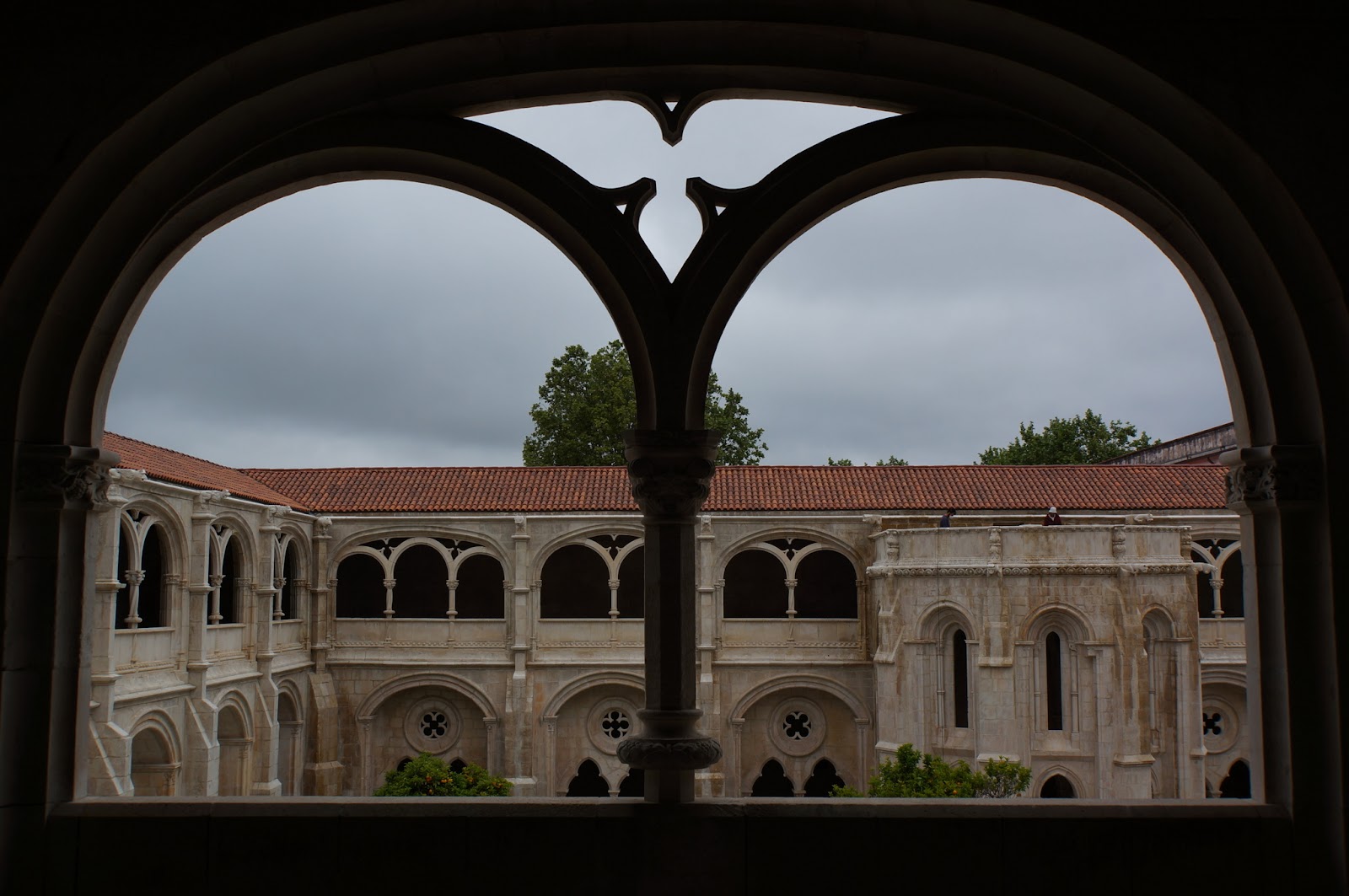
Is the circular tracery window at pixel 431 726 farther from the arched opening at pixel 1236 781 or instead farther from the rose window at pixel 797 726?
the arched opening at pixel 1236 781

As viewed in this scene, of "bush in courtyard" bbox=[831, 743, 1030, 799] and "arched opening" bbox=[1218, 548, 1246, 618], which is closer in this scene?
"bush in courtyard" bbox=[831, 743, 1030, 799]

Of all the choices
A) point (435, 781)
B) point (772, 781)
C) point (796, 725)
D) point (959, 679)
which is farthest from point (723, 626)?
point (435, 781)

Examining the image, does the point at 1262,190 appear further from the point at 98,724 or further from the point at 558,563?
the point at 558,563

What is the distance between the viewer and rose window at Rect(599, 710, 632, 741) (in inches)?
985

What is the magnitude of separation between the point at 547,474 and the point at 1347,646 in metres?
22.9

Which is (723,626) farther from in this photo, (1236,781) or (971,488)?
(1236,781)

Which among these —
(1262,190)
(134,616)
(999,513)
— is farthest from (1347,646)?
(999,513)

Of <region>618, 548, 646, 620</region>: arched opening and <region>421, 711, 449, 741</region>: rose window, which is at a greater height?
<region>618, 548, 646, 620</region>: arched opening

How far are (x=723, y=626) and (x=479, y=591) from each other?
6.81 m

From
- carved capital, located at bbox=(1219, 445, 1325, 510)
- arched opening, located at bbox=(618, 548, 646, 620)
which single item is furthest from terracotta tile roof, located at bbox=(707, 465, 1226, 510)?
carved capital, located at bbox=(1219, 445, 1325, 510)

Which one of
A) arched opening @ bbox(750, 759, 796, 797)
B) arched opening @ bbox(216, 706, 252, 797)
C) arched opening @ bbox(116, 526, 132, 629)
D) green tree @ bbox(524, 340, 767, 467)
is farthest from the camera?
green tree @ bbox(524, 340, 767, 467)

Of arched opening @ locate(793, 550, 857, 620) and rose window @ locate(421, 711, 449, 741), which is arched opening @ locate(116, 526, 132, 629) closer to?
rose window @ locate(421, 711, 449, 741)

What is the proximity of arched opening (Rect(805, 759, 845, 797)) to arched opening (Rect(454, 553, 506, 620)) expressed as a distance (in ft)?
28.7

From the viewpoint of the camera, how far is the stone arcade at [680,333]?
3.84 metres
